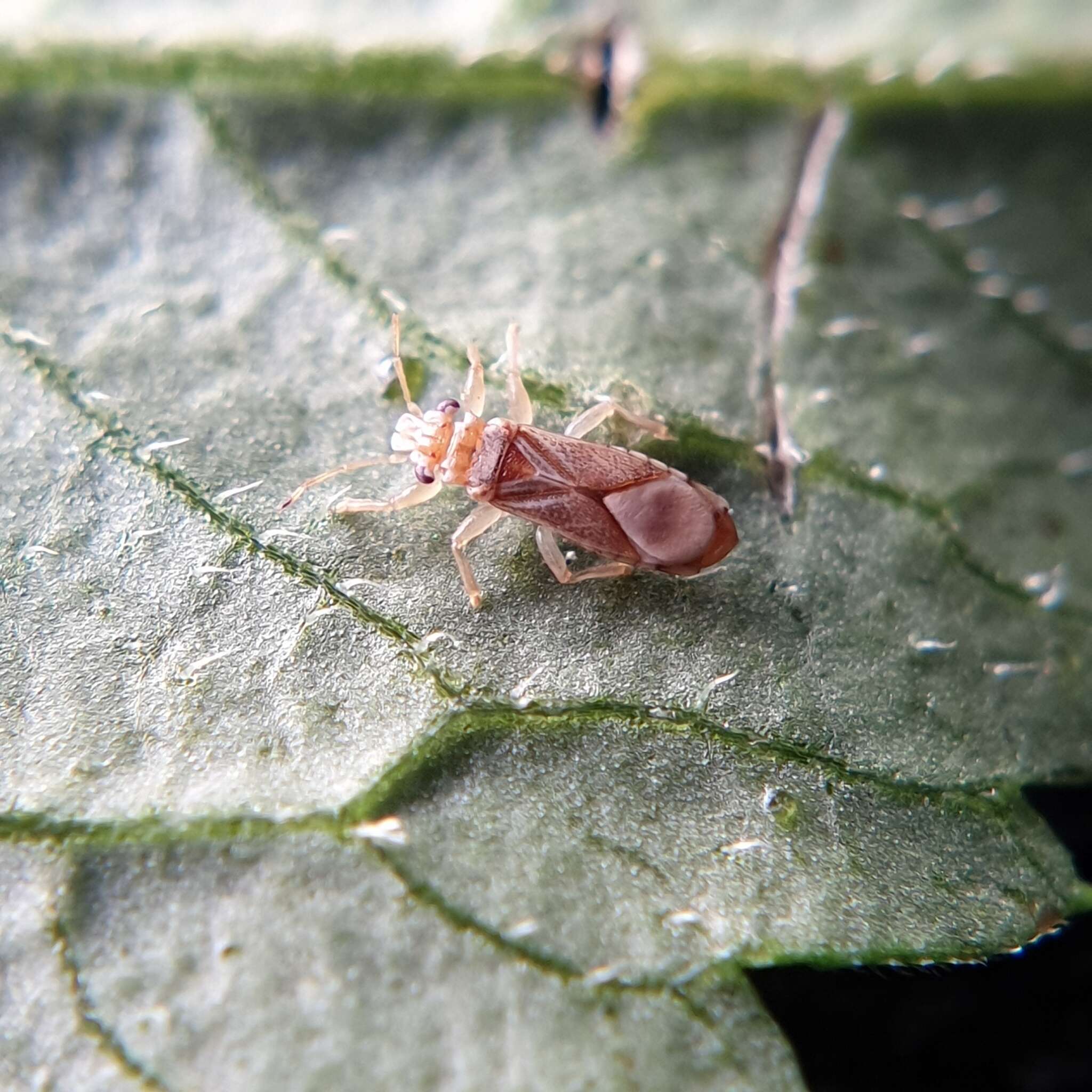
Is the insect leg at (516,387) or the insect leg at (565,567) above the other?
the insect leg at (516,387)

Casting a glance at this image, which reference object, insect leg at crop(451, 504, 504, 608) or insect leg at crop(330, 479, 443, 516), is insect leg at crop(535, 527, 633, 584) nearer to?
insect leg at crop(451, 504, 504, 608)

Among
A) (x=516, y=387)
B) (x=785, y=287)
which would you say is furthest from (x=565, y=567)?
(x=785, y=287)

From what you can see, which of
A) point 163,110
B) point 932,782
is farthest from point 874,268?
point 163,110

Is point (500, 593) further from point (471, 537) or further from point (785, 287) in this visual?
point (785, 287)

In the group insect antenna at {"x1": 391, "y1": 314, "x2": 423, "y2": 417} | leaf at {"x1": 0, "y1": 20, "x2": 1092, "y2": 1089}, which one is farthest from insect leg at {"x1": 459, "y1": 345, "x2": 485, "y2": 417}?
insect antenna at {"x1": 391, "y1": 314, "x2": 423, "y2": 417}

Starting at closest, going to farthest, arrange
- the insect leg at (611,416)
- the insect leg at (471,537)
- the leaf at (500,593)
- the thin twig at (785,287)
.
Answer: the leaf at (500,593) → the insect leg at (471,537) → the insect leg at (611,416) → the thin twig at (785,287)

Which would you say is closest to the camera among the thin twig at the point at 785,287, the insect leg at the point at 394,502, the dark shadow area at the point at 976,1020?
the insect leg at the point at 394,502

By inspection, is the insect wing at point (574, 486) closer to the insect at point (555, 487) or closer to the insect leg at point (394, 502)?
A: the insect at point (555, 487)

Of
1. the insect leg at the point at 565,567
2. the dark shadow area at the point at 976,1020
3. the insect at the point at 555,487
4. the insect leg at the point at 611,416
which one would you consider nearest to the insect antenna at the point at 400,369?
the insect at the point at 555,487
